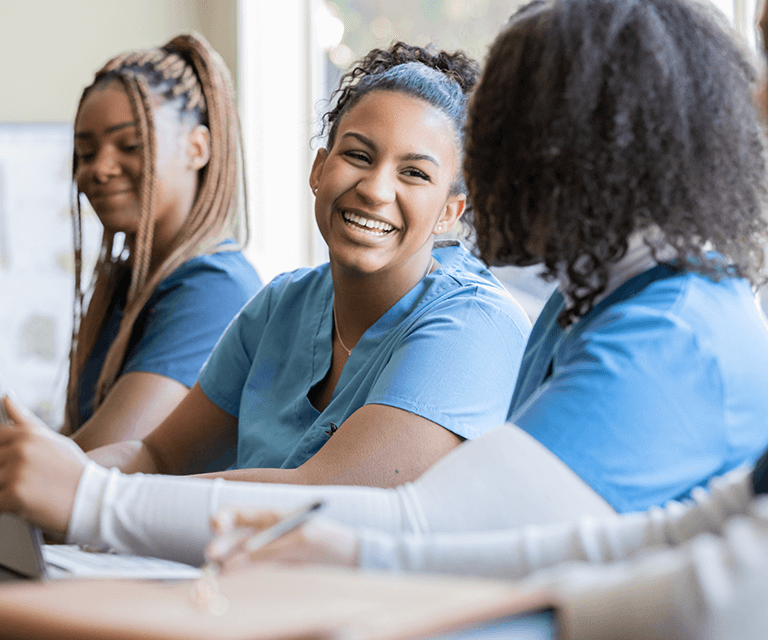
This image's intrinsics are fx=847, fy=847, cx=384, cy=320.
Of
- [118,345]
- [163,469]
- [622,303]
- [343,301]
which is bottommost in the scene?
[163,469]

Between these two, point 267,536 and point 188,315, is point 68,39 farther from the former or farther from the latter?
point 267,536

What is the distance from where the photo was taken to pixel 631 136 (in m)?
0.68

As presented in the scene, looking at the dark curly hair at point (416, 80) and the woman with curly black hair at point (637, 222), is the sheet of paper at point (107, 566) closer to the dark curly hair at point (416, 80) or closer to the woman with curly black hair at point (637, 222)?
the woman with curly black hair at point (637, 222)

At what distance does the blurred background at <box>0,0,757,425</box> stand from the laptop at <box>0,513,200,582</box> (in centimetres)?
175

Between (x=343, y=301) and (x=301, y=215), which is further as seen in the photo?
(x=301, y=215)

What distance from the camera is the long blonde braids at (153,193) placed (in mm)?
1490

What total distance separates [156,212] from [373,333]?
24.6 inches

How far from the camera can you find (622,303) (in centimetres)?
67

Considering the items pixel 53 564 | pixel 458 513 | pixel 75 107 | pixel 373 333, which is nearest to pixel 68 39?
pixel 75 107

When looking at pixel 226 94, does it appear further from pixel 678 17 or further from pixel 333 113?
pixel 678 17

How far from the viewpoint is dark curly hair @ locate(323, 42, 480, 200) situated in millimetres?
1132

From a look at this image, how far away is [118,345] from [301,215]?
119 centimetres

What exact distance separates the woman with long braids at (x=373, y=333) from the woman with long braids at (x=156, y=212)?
197 mm

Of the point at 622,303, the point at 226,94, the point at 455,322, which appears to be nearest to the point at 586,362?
the point at 622,303
